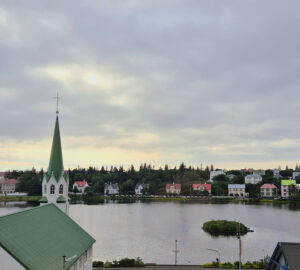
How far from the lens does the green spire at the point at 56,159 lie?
4328 centimetres

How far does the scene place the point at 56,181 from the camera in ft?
140

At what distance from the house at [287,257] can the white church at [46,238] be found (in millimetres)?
14492

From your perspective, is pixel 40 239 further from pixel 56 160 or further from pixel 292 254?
pixel 56 160

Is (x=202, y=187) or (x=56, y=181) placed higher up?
(x=56, y=181)

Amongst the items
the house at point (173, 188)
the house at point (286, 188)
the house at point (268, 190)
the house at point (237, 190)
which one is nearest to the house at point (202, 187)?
the house at point (173, 188)

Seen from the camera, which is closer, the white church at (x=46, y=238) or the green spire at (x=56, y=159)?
the white church at (x=46, y=238)

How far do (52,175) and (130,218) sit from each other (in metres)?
54.3

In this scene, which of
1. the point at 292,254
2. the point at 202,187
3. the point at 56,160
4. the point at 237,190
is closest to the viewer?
the point at 292,254

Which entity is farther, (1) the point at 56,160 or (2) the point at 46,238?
(1) the point at 56,160

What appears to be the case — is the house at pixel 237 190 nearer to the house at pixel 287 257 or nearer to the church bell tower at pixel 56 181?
the church bell tower at pixel 56 181

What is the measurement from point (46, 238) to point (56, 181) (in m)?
16.1

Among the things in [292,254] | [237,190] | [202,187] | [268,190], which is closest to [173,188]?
[202,187]

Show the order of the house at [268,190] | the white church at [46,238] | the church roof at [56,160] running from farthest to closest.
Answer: the house at [268,190] < the church roof at [56,160] < the white church at [46,238]

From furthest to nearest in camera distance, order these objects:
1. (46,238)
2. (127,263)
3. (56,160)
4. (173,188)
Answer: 1. (173,188)
2. (56,160)
3. (127,263)
4. (46,238)
